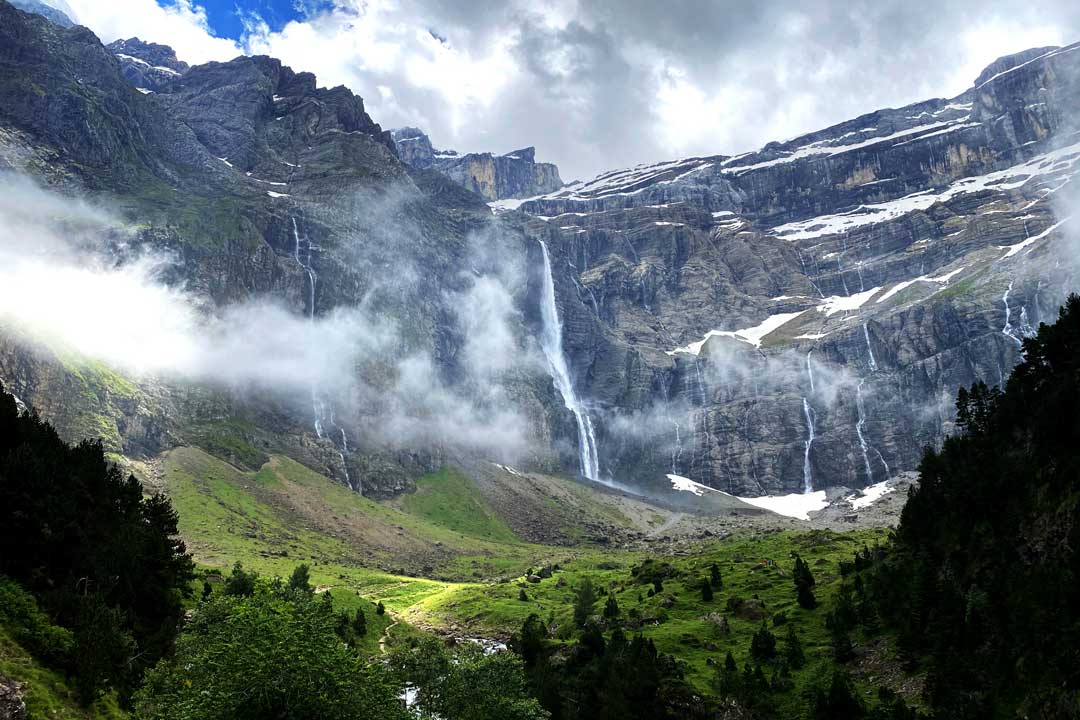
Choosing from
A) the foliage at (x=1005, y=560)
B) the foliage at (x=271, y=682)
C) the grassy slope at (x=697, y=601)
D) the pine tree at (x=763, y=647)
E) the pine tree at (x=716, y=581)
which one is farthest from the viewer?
the pine tree at (x=716, y=581)

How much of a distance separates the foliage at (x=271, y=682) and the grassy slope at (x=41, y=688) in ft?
9.99

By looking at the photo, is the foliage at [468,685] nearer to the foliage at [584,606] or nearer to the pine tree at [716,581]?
the foliage at [584,606]

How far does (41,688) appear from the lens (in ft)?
114

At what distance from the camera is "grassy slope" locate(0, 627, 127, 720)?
33.5 meters

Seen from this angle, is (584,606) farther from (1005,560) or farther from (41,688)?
(41,688)

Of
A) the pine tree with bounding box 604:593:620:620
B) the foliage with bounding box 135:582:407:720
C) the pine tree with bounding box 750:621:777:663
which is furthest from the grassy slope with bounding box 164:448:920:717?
the foliage with bounding box 135:582:407:720

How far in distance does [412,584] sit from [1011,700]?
436ft

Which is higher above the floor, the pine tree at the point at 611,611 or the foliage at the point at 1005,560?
the foliage at the point at 1005,560

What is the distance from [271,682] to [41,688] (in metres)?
11.8

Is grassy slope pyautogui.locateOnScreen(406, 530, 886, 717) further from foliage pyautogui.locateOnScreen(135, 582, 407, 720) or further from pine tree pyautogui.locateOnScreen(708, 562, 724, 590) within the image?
foliage pyautogui.locateOnScreen(135, 582, 407, 720)

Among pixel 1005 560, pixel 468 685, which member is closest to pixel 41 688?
pixel 468 685

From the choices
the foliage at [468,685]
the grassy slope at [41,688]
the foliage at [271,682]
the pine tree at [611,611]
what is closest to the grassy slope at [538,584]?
the pine tree at [611,611]

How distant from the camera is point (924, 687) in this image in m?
45.2

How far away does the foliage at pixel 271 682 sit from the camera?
33875mm
